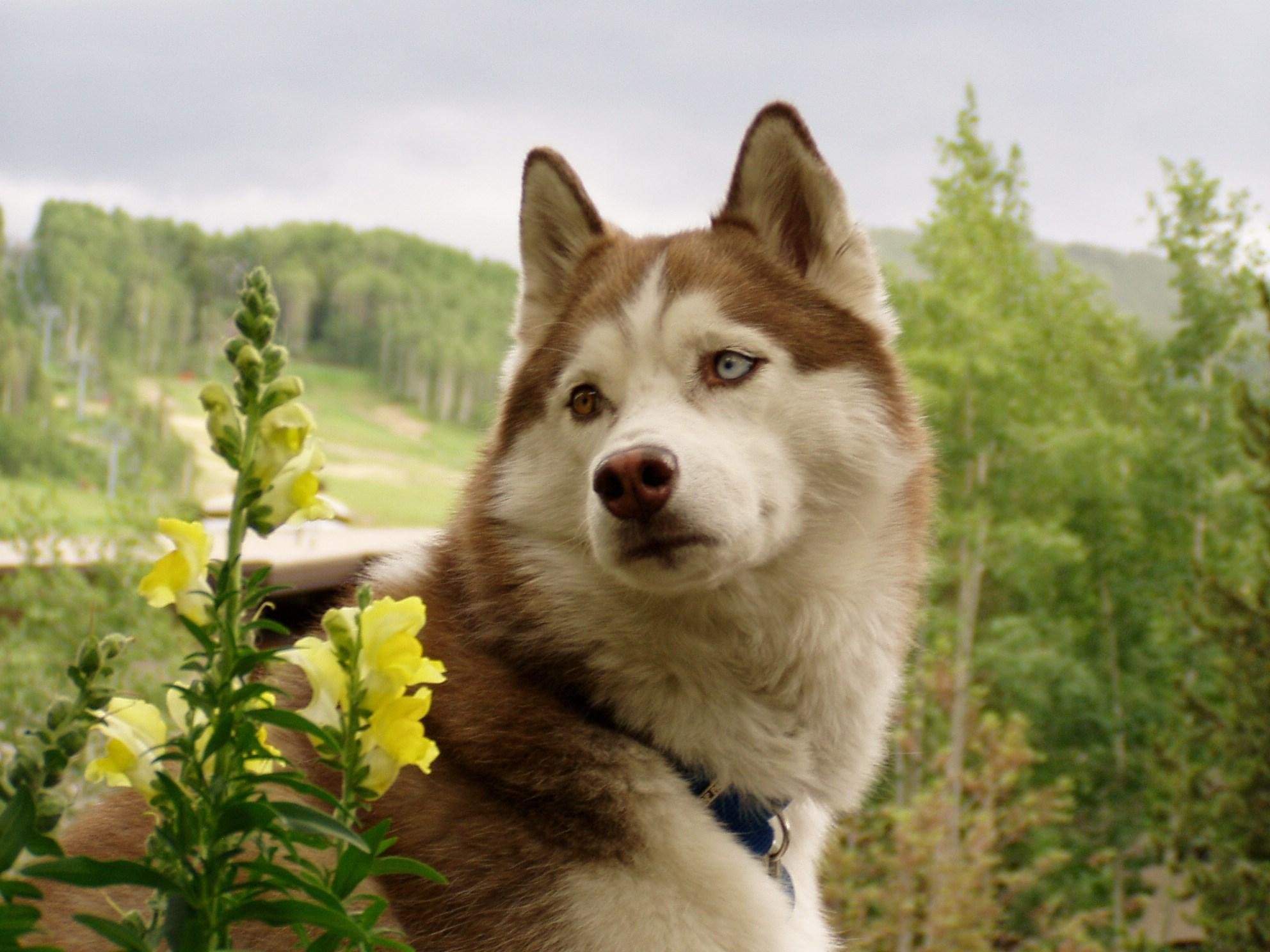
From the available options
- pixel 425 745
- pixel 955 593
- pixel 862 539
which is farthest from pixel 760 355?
pixel 955 593

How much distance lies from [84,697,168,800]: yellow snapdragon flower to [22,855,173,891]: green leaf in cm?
7

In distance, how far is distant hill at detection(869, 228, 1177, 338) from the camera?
18.5 meters

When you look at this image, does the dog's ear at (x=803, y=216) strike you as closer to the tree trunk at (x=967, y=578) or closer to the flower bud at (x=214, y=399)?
the flower bud at (x=214, y=399)

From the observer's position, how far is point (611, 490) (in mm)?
1620

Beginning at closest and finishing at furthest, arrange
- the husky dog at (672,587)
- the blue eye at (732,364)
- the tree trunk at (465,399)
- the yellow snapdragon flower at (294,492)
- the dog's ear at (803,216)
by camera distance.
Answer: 1. the yellow snapdragon flower at (294,492)
2. the husky dog at (672,587)
3. the blue eye at (732,364)
4. the dog's ear at (803,216)
5. the tree trunk at (465,399)

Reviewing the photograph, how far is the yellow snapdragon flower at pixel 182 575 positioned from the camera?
70 centimetres

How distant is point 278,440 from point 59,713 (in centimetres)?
20

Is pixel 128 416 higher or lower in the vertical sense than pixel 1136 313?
lower

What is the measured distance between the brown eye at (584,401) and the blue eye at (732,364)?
0.22 metres

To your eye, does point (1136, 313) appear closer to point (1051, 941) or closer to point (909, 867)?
point (1051, 941)

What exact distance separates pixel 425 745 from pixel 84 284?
27.6 feet

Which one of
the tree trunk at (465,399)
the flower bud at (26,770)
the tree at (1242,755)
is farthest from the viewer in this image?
the tree at (1242,755)

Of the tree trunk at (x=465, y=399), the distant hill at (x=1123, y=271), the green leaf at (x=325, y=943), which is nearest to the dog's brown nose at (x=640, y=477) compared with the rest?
the distant hill at (x=1123, y=271)

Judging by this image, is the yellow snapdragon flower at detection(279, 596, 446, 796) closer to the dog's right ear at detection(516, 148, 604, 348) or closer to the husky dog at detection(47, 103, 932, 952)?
the husky dog at detection(47, 103, 932, 952)
